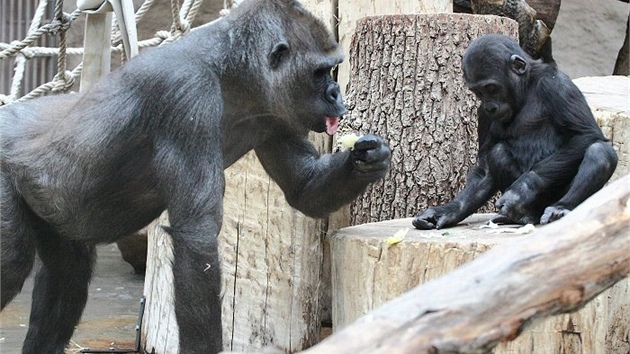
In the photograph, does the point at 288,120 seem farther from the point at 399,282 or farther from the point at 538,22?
the point at 538,22

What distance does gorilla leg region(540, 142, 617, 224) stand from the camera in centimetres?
384

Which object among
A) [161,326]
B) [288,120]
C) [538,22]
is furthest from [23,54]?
[538,22]

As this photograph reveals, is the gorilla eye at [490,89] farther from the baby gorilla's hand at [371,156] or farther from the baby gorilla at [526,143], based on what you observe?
the baby gorilla's hand at [371,156]

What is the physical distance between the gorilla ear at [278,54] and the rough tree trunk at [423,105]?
99 centimetres

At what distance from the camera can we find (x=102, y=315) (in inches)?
232

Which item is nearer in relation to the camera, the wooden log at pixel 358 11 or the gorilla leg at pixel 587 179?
the gorilla leg at pixel 587 179

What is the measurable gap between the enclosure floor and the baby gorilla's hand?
76.2 inches

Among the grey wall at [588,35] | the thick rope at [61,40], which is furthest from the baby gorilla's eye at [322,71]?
the grey wall at [588,35]

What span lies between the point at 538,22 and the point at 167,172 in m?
5.13

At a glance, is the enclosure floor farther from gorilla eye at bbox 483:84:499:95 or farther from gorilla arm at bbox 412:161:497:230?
gorilla eye at bbox 483:84:499:95

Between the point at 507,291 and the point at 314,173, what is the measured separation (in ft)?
7.50

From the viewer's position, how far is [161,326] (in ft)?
16.2

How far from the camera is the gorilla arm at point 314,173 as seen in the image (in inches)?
159

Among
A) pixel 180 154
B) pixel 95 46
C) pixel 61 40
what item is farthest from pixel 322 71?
pixel 61 40
